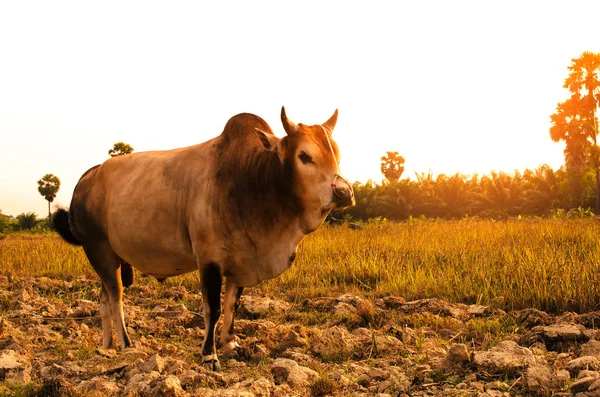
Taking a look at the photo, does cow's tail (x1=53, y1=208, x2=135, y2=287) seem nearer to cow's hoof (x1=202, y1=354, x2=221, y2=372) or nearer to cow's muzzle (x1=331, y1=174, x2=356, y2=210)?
cow's hoof (x1=202, y1=354, x2=221, y2=372)

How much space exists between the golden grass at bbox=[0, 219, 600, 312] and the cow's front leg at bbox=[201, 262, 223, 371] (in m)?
3.08

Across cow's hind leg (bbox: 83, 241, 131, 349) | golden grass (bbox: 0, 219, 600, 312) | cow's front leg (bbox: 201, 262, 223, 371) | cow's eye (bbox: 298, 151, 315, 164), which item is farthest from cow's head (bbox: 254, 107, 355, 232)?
golden grass (bbox: 0, 219, 600, 312)

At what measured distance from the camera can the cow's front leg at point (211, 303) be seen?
195 inches

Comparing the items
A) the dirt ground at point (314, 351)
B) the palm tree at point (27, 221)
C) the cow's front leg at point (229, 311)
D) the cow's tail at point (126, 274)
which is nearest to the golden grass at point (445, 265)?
the dirt ground at point (314, 351)

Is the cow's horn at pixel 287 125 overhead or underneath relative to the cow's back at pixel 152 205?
overhead

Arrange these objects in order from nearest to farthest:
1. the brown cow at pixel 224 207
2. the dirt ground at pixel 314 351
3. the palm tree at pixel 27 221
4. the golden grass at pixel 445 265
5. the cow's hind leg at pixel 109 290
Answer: the dirt ground at pixel 314 351, the brown cow at pixel 224 207, the cow's hind leg at pixel 109 290, the golden grass at pixel 445 265, the palm tree at pixel 27 221

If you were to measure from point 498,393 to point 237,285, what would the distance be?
2.24 metres

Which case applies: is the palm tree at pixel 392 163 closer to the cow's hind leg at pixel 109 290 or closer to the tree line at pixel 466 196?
the tree line at pixel 466 196

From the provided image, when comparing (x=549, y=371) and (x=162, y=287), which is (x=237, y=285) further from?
(x=162, y=287)

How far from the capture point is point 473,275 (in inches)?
320

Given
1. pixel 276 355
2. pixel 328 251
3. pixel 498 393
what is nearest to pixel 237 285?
pixel 276 355

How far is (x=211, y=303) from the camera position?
5.02 metres

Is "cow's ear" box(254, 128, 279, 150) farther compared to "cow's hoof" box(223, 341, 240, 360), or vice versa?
"cow's hoof" box(223, 341, 240, 360)

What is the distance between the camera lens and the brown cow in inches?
185
